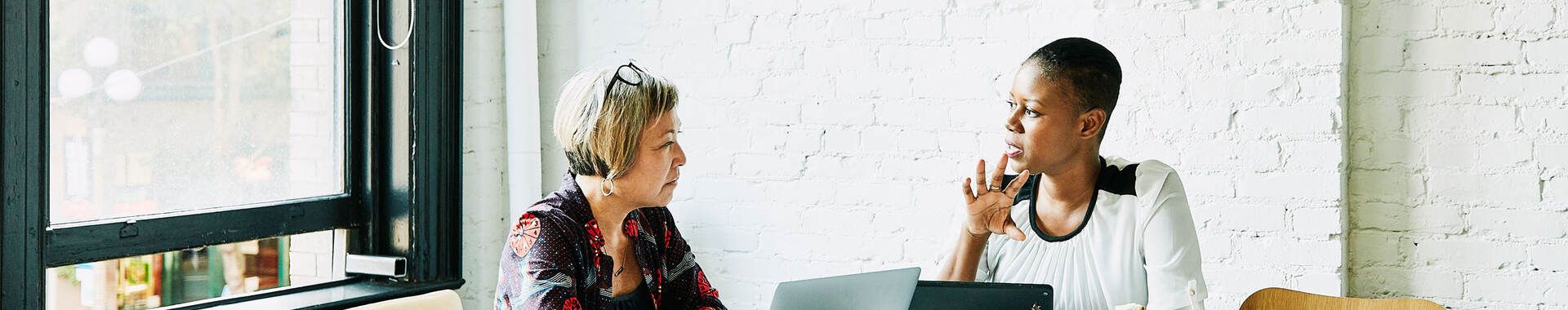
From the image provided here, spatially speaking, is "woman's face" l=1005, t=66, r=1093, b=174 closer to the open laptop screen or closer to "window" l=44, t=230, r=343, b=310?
the open laptop screen

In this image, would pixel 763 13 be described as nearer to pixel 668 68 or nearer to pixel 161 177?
pixel 668 68

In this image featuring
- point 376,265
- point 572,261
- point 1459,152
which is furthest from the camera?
point 376,265

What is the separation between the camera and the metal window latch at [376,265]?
2855 millimetres

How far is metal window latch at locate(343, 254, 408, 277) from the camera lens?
286 cm

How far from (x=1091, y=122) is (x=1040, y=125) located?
0.09 meters

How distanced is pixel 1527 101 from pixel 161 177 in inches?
101

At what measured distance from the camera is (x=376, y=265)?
2.86 meters

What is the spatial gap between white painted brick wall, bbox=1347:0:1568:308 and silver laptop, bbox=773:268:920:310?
3.84ft

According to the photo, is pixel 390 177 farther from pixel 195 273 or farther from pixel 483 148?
pixel 195 273

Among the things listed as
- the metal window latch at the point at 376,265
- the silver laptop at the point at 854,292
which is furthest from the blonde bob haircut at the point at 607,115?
the metal window latch at the point at 376,265

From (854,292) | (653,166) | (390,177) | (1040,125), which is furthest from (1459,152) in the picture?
(390,177)

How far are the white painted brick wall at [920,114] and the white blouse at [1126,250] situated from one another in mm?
187

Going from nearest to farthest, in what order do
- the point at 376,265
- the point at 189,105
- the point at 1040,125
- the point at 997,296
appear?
the point at 997,296
the point at 1040,125
the point at 189,105
the point at 376,265

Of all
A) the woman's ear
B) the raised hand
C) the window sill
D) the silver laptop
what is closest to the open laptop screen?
the silver laptop
